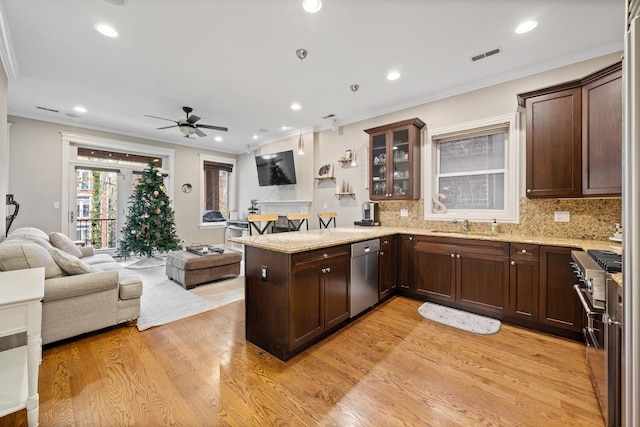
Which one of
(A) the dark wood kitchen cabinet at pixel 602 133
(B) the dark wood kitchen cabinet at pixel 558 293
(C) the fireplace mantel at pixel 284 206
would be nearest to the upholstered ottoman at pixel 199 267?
(C) the fireplace mantel at pixel 284 206

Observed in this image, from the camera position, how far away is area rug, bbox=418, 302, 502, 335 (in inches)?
110

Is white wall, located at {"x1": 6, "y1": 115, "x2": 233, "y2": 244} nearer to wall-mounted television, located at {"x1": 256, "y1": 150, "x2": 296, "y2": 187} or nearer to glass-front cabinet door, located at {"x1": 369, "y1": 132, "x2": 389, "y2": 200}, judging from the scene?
wall-mounted television, located at {"x1": 256, "y1": 150, "x2": 296, "y2": 187}

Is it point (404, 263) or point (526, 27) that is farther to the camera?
point (404, 263)

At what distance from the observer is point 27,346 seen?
148 centimetres

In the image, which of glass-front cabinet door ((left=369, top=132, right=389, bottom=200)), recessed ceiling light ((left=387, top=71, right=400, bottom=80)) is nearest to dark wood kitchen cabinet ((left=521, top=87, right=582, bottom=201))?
recessed ceiling light ((left=387, top=71, right=400, bottom=80))

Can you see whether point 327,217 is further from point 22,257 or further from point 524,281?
point 22,257

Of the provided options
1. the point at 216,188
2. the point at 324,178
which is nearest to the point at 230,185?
the point at 216,188

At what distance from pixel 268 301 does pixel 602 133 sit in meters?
3.48

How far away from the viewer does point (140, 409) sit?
167cm

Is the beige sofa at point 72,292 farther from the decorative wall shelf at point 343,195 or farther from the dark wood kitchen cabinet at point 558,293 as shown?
the dark wood kitchen cabinet at point 558,293

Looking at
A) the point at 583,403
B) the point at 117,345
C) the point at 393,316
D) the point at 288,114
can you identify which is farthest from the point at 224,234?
the point at 583,403

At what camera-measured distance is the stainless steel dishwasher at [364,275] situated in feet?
9.46

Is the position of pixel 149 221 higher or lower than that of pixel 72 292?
higher

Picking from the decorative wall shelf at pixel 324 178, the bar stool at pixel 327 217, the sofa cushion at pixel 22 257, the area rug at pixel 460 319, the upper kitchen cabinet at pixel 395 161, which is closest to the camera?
the sofa cushion at pixel 22 257
